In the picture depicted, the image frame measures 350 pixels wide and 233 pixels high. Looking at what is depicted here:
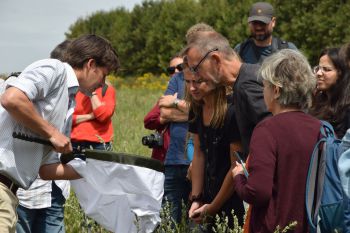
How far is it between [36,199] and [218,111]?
1356mm

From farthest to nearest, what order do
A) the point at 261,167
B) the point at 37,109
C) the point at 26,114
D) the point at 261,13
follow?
Answer: the point at 261,13, the point at 37,109, the point at 26,114, the point at 261,167

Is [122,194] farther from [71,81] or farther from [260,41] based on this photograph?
[260,41]

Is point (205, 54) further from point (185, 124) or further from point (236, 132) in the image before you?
point (185, 124)

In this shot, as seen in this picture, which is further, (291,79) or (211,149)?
(211,149)

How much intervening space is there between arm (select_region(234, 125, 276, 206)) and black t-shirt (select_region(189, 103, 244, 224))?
75cm

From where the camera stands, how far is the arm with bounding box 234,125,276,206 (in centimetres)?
360

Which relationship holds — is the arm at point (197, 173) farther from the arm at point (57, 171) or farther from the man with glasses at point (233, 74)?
the arm at point (57, 171)

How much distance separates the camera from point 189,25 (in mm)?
25812

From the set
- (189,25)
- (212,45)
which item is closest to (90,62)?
(212,45)

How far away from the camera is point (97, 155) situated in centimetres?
424

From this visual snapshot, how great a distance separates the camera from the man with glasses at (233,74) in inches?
160

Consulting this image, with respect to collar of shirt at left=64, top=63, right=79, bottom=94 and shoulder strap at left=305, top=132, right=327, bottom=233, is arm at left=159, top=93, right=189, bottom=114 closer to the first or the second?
collar of shirt at left=64, top=63, right=79, bottom=94

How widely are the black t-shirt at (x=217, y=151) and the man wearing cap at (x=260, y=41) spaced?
2371mm

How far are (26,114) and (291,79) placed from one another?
4.54 feet
